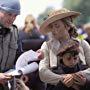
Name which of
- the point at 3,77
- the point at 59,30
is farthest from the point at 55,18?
the point at 3,77

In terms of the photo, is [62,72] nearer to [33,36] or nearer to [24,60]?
[24,60]

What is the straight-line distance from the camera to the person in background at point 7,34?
5.92 m

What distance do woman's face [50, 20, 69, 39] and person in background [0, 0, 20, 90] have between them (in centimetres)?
45

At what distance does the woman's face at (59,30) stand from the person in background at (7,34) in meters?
0.45

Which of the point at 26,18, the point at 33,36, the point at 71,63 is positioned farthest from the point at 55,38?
the point at 26,18

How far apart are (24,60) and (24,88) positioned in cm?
31

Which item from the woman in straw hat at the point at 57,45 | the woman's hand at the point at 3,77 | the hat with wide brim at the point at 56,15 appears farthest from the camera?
the hat with wide brim at the point at 56,15

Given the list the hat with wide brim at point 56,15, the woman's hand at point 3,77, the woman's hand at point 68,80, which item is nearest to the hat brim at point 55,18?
the hat with wide brim at point 56,15

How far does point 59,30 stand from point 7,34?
22.9 inches

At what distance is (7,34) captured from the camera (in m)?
6.04

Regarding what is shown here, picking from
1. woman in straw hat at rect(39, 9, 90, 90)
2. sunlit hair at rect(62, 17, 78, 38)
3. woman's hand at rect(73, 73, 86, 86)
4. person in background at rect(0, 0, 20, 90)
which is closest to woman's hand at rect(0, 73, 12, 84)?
person in background at rect(0, 0, 20, 90)

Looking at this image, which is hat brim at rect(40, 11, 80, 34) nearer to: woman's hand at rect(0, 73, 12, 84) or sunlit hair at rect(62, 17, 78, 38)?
sunlit hair at rect(62, 17, 78, 38)

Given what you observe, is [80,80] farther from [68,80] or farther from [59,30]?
[59,30]

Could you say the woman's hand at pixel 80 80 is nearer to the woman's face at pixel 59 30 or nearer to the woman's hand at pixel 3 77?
the woman's face at pixel 59 30
